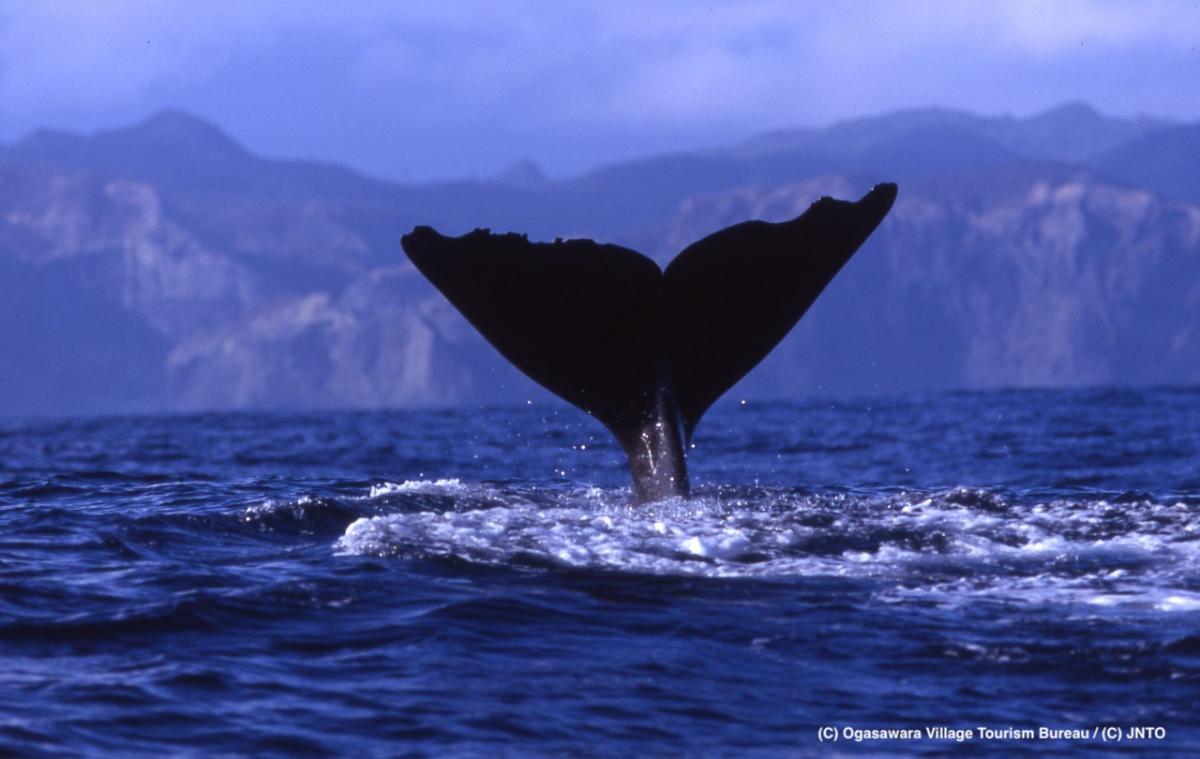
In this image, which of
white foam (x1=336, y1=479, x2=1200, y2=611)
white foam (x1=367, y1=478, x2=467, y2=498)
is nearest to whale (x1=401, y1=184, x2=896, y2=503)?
white foam (x1=336, y1=479, x2=1200, y2=611)

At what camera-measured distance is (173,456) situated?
24.9 meters

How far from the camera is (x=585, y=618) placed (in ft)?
23.7

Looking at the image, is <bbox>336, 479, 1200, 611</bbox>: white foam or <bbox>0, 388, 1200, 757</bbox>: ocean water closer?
<bbox>0, 388, 1200, 757</bbox>: ocean water

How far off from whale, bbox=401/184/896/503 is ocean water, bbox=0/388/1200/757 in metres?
0.66

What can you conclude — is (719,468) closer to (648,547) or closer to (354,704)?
(648,547)

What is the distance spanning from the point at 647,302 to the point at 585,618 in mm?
2200

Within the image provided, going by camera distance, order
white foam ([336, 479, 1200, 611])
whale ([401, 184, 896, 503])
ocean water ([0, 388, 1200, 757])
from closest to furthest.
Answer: ocean water ([0, 388, 1200, 757]) → white foam ([336, 479, 1200, 611]) → whale ([401, 184, 896, 503])

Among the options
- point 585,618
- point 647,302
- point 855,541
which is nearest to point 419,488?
point 647,302

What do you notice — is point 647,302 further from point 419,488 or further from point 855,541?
point 419,488

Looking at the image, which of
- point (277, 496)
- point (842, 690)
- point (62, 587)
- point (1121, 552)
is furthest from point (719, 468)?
point (842, 690)

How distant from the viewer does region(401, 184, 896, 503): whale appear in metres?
8.62

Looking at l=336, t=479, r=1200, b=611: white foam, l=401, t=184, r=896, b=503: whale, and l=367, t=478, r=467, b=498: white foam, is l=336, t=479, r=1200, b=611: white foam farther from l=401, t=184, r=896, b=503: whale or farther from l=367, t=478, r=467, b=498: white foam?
l=401, t=184, r=896, b=503: whale

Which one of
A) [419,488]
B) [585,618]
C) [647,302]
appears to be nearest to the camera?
[585,618]

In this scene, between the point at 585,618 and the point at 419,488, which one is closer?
the point at 585,618
